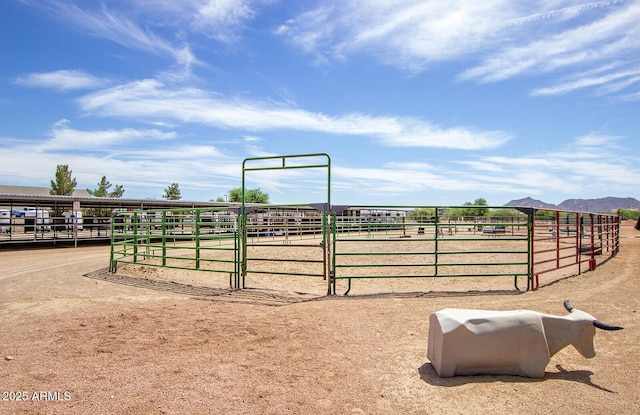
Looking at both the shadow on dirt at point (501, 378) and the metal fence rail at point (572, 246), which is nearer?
the shadow on dirt at point (501, 378)

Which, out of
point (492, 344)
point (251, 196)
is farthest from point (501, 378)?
point (251, 196)

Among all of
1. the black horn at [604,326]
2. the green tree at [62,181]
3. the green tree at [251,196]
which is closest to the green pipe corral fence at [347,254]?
the black horn at [604,326]

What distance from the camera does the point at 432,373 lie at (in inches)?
141

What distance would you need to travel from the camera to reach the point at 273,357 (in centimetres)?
401

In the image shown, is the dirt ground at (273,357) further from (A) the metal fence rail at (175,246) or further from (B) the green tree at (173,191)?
(B) the green tree at (173,191)

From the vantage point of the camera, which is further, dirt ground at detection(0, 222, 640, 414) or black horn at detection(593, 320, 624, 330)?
black horn at detection(593, 320, 624, 330)

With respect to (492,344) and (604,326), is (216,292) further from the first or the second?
(604,326)

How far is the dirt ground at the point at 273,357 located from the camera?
3074 millimetres

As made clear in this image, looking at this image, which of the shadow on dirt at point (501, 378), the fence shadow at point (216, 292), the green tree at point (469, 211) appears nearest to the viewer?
the shadow on dirt at point (501, 378)

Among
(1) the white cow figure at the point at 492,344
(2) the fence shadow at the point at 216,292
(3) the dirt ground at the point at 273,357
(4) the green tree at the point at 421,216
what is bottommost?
(2) the fence shadow at the point at 216,292

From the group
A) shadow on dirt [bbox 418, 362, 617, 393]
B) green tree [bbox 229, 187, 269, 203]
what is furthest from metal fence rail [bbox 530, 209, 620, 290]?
green tree [bbox 229, 187, 269, 203]

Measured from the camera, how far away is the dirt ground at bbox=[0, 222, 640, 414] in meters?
3.07

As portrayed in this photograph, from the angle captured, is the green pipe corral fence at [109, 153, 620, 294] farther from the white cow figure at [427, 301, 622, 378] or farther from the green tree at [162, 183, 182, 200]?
the green tree at [162, 183, 182, 200]

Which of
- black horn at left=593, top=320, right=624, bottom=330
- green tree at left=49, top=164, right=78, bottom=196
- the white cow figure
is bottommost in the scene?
the white cow figure
